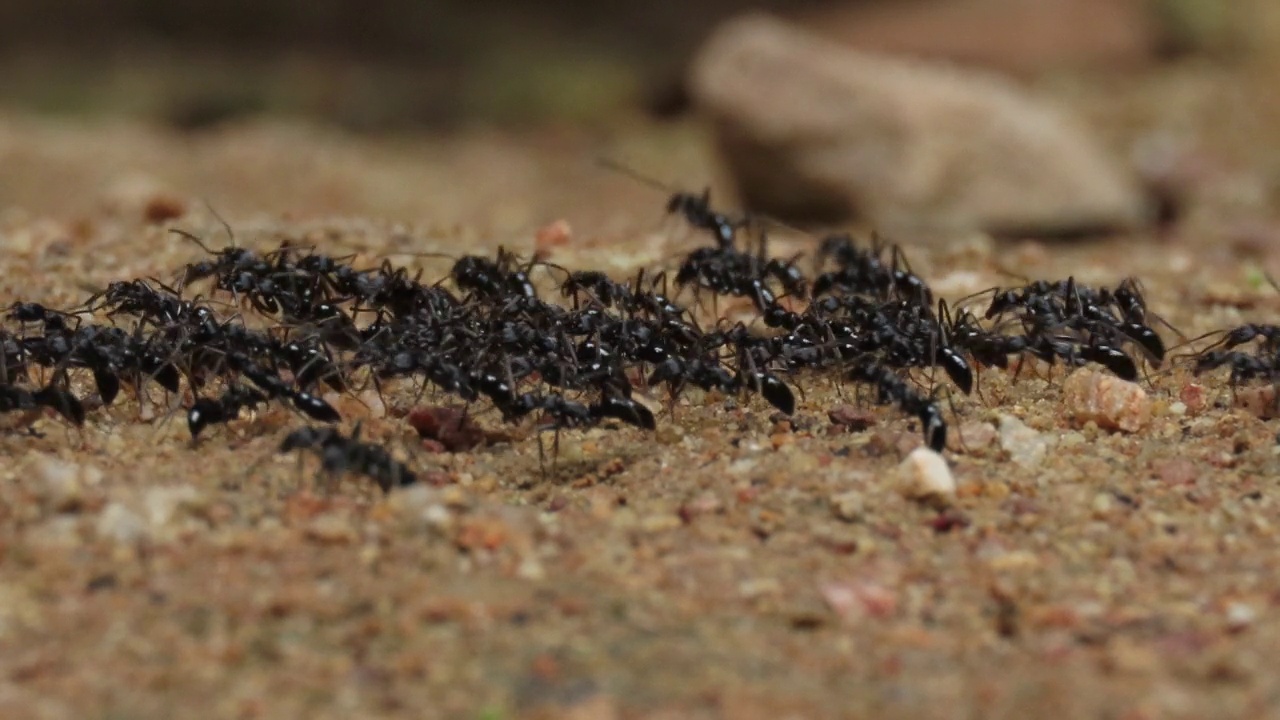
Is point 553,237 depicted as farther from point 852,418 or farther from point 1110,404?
point 1110,404

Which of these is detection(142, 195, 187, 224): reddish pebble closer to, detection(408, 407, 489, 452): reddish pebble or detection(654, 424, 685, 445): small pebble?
detection(408, 407, 489, 452): reddish pebble

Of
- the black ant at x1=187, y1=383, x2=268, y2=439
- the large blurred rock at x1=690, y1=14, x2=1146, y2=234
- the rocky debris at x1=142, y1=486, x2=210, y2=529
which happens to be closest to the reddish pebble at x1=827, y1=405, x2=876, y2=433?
the black ant at x1=187, y1=383, x2=268, y2=439

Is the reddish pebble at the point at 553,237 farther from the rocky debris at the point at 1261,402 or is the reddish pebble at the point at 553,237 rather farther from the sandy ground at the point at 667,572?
the rocky debris at the point at 1261,402

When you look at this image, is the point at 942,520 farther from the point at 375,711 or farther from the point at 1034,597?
the point at 375,711

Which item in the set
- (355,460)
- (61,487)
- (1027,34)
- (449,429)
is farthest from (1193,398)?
(1027,34)

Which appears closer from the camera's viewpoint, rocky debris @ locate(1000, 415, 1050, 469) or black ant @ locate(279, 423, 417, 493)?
black ant @ locate(279, 423, 417, 493)

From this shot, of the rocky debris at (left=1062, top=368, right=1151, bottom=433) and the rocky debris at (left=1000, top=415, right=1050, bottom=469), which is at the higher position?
the rocky debris at (left=1062, top=368, right=1151, bottom=433)

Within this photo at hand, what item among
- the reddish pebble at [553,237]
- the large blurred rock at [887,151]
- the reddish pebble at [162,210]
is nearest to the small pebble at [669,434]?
the reddish pebble at [553,237]
